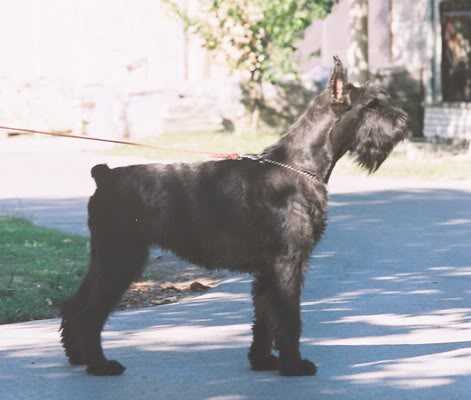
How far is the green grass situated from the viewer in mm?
9922

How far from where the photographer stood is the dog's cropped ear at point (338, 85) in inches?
301

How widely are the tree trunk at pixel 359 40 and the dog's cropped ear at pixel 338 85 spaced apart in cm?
1814

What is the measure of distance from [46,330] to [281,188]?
2271mm

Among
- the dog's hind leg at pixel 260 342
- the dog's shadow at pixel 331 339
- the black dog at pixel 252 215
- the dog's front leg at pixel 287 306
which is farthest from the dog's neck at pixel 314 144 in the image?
the dog's shadow at pixel 331 339

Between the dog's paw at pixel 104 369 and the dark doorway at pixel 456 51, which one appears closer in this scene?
the dog's paw at pixel 104 369

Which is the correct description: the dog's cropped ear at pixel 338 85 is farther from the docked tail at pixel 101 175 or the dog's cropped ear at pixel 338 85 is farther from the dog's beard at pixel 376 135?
the docked tail at pixel 101 175

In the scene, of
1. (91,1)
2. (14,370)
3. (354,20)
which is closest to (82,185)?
(354,20)

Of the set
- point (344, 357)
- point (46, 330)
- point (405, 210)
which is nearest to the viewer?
point (344, 357)

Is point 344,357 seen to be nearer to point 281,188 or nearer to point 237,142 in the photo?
point 281,188

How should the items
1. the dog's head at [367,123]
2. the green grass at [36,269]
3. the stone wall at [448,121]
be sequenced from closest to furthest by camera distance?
the dog's head at [367,123] < the green grass at [36,269] < the stone wall at [448,121]

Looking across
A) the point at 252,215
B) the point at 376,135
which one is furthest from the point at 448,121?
the point at 252,215

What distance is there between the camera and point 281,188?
7.71 m

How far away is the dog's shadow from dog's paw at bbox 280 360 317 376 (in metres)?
0.05

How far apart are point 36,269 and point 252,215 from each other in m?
3.90
